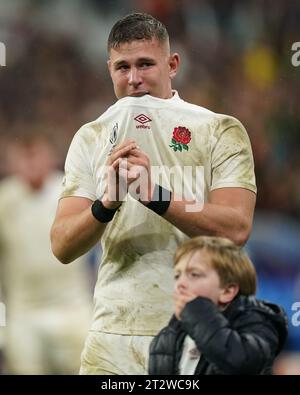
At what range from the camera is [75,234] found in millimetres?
1864

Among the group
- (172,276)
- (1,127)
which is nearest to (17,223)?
(1,127)

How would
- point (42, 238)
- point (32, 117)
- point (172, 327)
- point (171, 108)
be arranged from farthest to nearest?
1. point (42, 238)
2. point (32, 117)
3. point (171, 108)
4. point (172, 327)

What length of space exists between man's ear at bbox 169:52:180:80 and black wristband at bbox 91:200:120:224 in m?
0.34

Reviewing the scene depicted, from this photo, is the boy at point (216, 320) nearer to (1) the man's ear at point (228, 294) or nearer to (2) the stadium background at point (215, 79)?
(1) the man's ear at point (228, 294)

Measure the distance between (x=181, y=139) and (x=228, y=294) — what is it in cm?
34

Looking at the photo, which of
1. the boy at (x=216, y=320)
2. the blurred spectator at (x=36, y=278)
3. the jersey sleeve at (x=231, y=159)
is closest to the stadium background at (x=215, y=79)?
the blurred spectator at (x=36, y=278)

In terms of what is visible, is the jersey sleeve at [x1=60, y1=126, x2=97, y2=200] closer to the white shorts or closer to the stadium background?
the stadium background

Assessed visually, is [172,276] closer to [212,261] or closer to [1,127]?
[212,261]

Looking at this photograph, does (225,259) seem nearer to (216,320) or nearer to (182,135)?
(216,320)

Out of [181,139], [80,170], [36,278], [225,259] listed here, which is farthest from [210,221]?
[36,278]

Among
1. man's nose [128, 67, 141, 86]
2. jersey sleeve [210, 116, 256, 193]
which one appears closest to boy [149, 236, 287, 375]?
jersey sleeve [210, 116, 256, 193]

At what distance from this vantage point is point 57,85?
225 cm

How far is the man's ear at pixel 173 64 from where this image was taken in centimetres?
196
